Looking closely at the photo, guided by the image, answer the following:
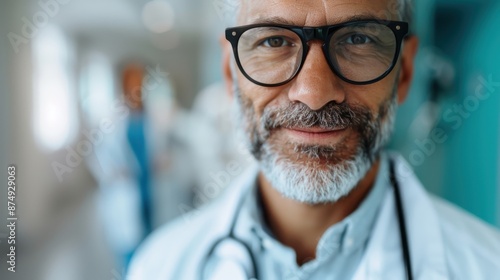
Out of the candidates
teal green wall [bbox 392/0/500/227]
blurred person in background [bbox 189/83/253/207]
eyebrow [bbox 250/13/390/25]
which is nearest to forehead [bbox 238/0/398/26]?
eyebrow [bbox 250/13/390/25]

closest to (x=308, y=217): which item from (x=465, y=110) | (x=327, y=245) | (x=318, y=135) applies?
(x=327, y=245)

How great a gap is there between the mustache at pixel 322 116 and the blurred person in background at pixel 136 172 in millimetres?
1821

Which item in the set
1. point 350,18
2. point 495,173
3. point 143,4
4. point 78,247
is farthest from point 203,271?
point 143,4

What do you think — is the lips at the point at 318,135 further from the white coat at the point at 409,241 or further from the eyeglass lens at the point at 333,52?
the white coat at the point at 409,241

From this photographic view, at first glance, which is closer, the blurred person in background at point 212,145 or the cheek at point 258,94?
the cheek at point 258,94

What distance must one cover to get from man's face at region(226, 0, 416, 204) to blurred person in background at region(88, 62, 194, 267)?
1.78m

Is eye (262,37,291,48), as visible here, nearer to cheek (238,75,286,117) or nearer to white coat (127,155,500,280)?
cheek (238,75,286,117)

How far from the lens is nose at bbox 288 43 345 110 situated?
679 millimetres

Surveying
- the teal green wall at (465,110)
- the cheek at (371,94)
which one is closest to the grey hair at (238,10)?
the cheek at (371,94)

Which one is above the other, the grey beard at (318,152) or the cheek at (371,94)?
the cheek at (371,94)

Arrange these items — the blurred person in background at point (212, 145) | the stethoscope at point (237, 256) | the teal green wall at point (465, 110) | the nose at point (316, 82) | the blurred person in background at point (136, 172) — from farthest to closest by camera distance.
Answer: the blurred person in background at point (212, 145)
the blurred person in background at point (136, 172)
the teal green wall at point (465, 110)
the stethoscope at point (237, 256)
the nose at point (316, 82)

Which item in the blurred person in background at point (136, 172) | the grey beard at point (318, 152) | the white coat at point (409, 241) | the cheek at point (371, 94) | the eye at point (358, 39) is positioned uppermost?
the eye at point (358, 39)

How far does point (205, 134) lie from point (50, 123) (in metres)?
1.99

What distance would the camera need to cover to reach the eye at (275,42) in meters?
0.73
